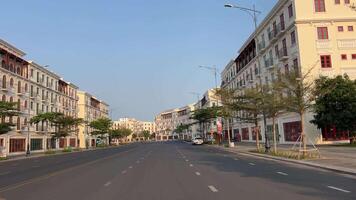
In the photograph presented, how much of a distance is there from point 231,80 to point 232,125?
36.9 feet

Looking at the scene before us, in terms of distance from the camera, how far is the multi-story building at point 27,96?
6016cm

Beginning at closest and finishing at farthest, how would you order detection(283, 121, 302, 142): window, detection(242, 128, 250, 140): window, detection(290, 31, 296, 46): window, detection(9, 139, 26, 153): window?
detection(290, 31, 296, 46): window
detection(283, 121, 302, 142): window
detection(9, 139, 26, 153): window
detection(242, 128, 250, 140): window

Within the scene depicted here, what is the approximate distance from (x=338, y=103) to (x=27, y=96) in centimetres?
5171

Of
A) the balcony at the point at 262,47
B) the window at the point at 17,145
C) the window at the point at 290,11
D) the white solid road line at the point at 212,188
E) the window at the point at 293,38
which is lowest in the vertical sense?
the white solid road line at the point at 212,188

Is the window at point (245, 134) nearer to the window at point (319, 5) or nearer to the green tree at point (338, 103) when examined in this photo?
the window at point (319, 5)

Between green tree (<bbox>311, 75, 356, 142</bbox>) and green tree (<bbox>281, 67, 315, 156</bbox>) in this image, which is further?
green tree (<bbox>311, 75, 356, 142</bbox>)

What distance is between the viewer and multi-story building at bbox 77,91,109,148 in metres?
111

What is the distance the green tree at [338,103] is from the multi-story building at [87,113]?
73256 millimetres

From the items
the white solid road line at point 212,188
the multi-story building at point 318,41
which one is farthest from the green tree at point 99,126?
the white solid road line at point 212,188

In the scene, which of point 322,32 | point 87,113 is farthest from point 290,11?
point 87,113

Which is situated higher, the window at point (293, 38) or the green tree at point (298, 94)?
the window at point (293, 38)

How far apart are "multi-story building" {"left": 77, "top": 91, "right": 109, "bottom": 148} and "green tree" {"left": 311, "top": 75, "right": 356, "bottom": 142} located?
240 feet

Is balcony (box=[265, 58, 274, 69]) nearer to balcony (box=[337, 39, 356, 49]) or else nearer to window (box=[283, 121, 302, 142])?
window (box=[283, 121, 302, 142])

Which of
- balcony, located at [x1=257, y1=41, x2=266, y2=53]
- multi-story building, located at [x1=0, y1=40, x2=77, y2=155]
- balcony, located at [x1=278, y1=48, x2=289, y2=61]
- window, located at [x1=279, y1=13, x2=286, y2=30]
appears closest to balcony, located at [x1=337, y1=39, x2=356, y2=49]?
balcony, located at [x1=278, y1=48, x2=289, y2=61]
